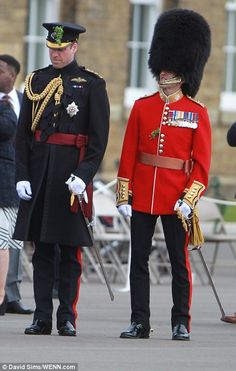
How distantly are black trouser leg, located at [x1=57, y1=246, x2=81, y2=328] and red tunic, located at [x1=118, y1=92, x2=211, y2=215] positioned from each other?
516mm

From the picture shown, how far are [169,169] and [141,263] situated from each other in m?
0.63

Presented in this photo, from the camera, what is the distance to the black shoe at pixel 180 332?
11.0 meters

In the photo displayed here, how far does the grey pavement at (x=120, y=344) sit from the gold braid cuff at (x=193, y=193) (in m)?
0.89

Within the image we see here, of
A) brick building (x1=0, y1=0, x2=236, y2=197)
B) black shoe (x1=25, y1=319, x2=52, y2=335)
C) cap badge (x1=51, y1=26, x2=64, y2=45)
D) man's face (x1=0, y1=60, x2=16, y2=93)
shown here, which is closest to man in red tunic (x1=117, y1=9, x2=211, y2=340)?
black shoe (x1=25, y1=319, x2=52, y2=335)

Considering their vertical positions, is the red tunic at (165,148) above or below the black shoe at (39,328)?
above

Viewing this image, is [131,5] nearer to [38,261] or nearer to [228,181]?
[228,181]

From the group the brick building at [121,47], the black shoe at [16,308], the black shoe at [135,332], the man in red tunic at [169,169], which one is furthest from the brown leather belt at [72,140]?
the brick building at [121,47]

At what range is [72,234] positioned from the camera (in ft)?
35.8

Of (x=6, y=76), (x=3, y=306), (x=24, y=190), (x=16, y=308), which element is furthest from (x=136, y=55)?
(x=24, y=190)

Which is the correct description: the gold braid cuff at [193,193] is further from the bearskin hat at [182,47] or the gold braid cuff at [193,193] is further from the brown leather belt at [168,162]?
the bearskin hat at [182,47]

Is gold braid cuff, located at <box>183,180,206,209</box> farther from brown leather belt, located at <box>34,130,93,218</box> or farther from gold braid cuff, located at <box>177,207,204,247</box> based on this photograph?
brown leather belt, located at <box>34,130,93,218</box>

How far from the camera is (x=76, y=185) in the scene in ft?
35.0

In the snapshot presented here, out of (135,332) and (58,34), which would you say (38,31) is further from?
(135,332)

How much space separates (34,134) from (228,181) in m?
20.7
